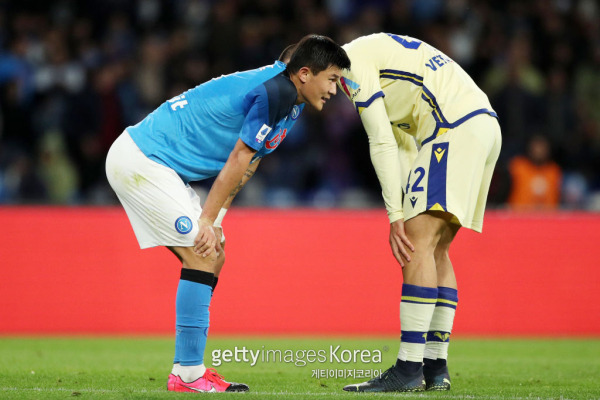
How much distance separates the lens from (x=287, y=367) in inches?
259

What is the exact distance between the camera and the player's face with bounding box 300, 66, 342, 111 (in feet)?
16.5

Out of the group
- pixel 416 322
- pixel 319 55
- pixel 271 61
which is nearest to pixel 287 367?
pixel 416 322

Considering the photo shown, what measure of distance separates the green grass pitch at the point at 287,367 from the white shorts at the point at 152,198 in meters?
0.91

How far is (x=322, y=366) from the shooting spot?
6.51 m

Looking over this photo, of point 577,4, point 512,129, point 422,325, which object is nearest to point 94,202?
point 512,129

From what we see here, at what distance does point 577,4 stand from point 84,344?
9.23 m

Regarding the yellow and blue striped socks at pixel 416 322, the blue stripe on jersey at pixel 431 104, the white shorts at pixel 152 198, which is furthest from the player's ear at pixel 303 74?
the yellow and blue striped socks at pixel 416 322

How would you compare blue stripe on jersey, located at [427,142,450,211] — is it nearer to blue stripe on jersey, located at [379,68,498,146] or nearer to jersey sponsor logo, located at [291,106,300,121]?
blue stripe on jersey, located at [379,68,498,146]

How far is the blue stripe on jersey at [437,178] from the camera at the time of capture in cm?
511

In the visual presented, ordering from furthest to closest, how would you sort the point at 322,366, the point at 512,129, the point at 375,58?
the point at 512,129 < the point at 322,366 < the point at 375,58

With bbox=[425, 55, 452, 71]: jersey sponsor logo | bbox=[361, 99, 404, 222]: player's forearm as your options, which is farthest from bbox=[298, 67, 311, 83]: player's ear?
bbox=[425, 55, 452, 71]: jersey sponsor logo

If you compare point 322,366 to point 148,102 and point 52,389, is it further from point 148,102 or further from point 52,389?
point 148,102

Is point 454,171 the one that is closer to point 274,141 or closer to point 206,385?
point 274,141

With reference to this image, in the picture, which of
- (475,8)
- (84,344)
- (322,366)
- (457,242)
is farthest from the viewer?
(475,8)
